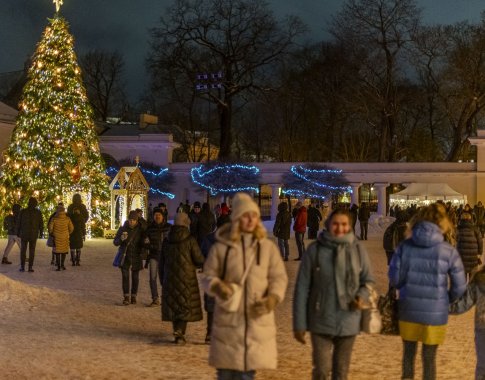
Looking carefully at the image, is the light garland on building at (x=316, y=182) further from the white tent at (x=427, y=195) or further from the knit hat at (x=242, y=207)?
the knit hat at (x=242, y=207)

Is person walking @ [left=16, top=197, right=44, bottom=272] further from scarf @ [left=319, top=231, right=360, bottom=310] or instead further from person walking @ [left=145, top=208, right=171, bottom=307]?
scarf @ [left=319, top=231, right=360, bottom=310]

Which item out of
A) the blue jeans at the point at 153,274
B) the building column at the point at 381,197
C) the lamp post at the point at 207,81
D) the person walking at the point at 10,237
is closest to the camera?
the blue jeans at the point at 153,274

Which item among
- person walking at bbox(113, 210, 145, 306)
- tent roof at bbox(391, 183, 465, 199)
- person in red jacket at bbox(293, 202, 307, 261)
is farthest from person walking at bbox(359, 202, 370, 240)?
person walking at bbox(113, 210, 145, 306)

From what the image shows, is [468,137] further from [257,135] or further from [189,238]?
[189,238]

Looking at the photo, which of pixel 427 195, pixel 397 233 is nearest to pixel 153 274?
pixel 397 233

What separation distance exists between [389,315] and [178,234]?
3.44 m

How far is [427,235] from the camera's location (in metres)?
6.35

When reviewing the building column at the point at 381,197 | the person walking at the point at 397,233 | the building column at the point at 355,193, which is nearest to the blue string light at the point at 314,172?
the building column at the point at 355,193

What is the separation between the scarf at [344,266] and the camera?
5.71 meters

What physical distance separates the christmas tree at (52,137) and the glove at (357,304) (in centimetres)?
2541

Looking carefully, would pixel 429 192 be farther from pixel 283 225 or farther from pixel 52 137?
pixel 283 225

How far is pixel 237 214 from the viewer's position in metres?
5.47

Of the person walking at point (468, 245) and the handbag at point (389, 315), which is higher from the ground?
the person walking at point (468, 245)

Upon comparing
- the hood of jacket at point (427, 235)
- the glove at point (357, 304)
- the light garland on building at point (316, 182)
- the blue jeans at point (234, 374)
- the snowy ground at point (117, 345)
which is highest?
the light garland on building at point (316, 182)
